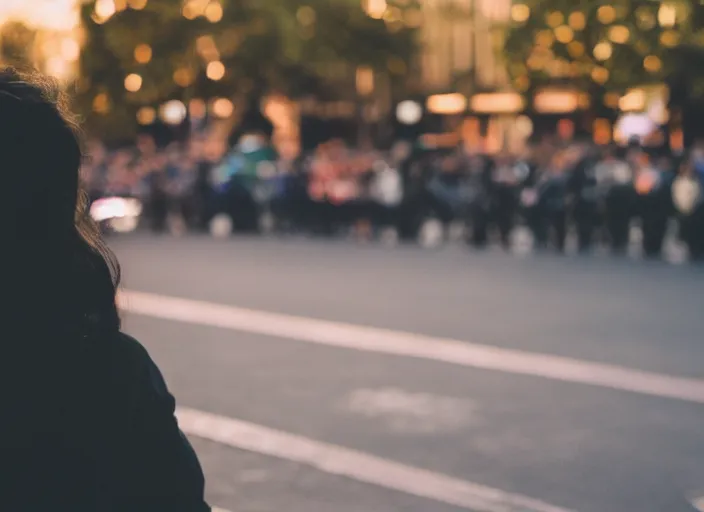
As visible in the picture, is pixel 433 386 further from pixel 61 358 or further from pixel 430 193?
pixel 430 193

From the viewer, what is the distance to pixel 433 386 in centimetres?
853

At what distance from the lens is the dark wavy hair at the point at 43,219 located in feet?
5.90

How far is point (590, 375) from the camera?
8.98 meters

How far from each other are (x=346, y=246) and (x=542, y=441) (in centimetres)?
1394

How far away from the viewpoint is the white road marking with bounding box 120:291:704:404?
869 centimetres

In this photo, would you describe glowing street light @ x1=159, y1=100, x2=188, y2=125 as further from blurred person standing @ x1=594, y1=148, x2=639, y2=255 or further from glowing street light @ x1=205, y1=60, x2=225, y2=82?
blurred person standing @ x1=594, y1=148, x2=639, y2=255

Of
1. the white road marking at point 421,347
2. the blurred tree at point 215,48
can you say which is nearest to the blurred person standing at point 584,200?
the white road marking at point 421,347

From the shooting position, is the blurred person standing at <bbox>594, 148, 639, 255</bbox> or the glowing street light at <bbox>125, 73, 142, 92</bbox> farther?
the glowing street light at <bbox>125, 73, 142, 92</bbox>

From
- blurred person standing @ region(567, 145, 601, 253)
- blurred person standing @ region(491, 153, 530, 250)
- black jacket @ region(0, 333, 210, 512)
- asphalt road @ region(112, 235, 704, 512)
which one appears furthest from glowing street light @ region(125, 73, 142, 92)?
black jacket @ region(0, 333, 210, 512)

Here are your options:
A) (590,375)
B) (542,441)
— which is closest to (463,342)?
(590,375)

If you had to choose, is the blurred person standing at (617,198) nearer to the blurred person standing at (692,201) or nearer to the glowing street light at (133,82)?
the blurred person standing at (692,201)

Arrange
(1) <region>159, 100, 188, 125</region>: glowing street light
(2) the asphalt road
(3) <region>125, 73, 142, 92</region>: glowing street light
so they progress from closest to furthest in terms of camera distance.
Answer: (2) the asphalt road
(3) <region>125, 73, 142, 92</region>: glowing street light
(1) <region>159, 100, 188, 125</region>: glowing street light

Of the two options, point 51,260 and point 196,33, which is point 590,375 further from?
point 196,33

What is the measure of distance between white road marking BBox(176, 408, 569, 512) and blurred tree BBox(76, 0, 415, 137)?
25.6 metres
